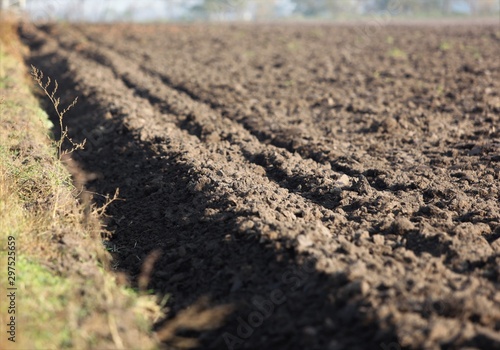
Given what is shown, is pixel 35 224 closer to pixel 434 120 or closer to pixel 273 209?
pixel 273 209

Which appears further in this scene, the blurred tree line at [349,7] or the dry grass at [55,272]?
the blurred tree line at [349,7]

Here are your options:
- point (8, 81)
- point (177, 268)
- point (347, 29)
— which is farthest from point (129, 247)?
point (347, 29)

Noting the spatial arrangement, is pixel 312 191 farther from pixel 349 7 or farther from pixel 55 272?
pixel 349 7

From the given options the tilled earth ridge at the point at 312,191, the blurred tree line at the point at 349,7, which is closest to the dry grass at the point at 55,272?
the tilled earth ridge at the point at 312,191

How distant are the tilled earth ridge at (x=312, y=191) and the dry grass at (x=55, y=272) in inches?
19.2

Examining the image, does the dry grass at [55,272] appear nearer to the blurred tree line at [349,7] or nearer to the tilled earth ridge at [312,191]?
the tilled earth ridge at [312,191]

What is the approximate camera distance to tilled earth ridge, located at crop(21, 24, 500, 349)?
373 centimetres

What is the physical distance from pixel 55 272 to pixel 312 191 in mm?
2751

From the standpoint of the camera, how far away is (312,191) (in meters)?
6.09

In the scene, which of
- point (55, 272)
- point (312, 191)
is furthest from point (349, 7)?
point (55, 272)

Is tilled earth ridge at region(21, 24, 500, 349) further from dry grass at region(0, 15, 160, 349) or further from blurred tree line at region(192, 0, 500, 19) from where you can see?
blurred tree line at region(192, 0, 500, 19)

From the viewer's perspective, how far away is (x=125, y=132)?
8516mm

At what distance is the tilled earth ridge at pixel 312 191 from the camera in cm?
373

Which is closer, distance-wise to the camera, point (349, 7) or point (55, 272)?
point (55, 272)
